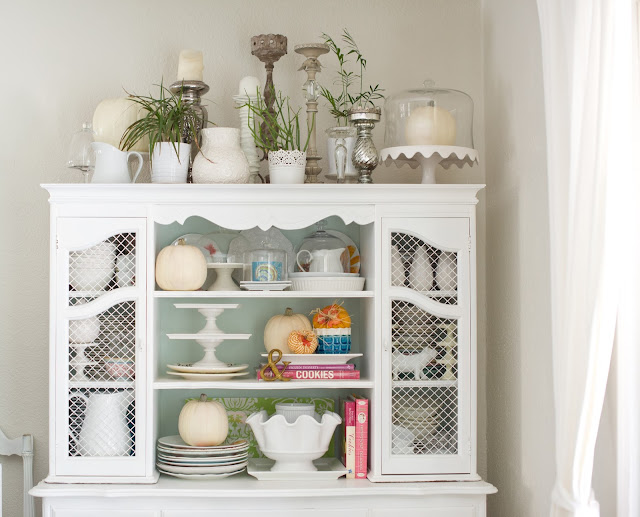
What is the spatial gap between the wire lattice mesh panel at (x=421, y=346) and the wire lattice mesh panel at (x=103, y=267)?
881mm

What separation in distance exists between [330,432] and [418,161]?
97 cm

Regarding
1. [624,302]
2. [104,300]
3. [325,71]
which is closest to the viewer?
[624,302]

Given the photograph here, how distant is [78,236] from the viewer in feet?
8.21

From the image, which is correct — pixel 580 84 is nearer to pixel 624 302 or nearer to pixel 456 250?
pixel 624 302

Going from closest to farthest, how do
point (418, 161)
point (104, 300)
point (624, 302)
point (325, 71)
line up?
point (624, 302), point (104, 300), point (418, 161), point (325, 71)

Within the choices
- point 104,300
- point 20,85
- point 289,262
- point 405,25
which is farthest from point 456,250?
point 20,85

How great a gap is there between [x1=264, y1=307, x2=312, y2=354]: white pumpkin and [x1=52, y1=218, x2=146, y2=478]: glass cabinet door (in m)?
0.43

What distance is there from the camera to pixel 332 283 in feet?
8.59

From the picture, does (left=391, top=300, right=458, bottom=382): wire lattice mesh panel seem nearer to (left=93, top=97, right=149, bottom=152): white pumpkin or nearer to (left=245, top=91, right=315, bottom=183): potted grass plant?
(left=245, top=91, right=315, bottom=183): potted grass plant

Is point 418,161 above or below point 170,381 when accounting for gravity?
above

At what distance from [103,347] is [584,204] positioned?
1556 mm

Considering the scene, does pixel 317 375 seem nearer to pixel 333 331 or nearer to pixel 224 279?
pixel 333 331

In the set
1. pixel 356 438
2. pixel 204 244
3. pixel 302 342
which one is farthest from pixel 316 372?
pixel 204 244

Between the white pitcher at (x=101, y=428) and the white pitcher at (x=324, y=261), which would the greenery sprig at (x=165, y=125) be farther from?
the white pitcher at (x=101, y=428)
